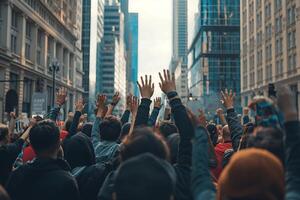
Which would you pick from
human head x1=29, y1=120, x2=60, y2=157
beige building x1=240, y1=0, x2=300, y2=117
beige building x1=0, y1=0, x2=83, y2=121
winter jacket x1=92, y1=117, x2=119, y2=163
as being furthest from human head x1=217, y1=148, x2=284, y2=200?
beige building x1=240, y1=0, x2=300, y2=117

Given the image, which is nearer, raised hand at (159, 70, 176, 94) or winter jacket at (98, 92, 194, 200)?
winter jacket at (98, 92, 194, 200)

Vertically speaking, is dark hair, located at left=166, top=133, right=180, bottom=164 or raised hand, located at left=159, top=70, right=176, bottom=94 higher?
raised hand, located at left=159, top=70, right=176, bottom=94

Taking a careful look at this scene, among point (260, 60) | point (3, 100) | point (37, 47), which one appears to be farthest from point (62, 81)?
point (260, 60)

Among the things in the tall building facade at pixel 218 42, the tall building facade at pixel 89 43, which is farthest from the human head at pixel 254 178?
the tall building facade at pixel 89 43

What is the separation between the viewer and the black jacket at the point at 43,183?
3.41 m

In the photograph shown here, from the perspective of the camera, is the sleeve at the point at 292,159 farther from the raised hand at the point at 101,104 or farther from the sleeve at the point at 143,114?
the raised hand at the point at 101,104

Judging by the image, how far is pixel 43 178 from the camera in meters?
3.47

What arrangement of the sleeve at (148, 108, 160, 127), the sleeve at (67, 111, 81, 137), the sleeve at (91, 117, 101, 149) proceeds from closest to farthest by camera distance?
the sleeve at (91, 117, 101, 149), the sleeve at (148, 108, 160, 127), the sleeve at (67, 111, 81, 137)

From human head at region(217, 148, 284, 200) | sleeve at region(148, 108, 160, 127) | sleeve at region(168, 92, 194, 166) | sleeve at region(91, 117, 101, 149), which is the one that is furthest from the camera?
sleeve at region(148, 108, 160, 127)

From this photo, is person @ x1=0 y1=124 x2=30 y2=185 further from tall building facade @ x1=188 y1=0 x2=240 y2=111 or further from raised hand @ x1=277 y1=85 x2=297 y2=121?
tall building facade @ x1=188 y1=0 x2=240 y2=111

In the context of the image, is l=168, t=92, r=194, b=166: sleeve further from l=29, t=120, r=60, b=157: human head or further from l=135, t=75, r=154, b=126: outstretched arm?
l=29, t=120, r=60, b=157: human head

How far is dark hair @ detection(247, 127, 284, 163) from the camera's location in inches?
108

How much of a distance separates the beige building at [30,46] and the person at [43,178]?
2830cm

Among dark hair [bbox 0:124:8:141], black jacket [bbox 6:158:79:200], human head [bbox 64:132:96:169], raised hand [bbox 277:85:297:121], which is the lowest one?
black jacket [bbox 6:158:79:200]
